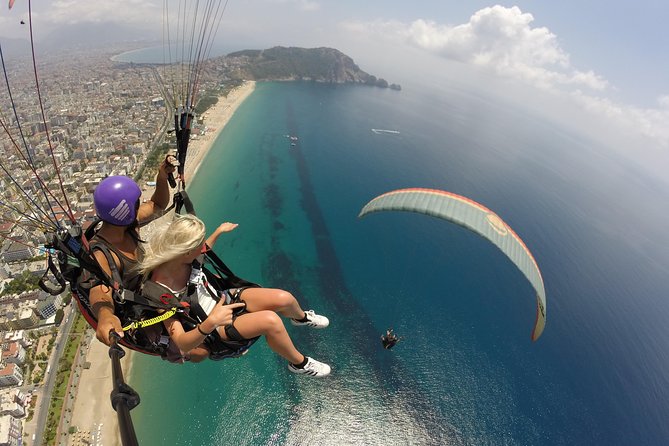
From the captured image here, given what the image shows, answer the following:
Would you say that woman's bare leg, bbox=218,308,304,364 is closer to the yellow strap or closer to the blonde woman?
the blonde woman

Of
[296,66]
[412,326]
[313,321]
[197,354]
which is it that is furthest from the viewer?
[296,66]

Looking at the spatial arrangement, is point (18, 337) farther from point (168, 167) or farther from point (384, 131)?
point (384, 131)

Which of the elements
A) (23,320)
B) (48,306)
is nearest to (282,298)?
(23,320)

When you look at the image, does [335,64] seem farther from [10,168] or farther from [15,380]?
[15,380]

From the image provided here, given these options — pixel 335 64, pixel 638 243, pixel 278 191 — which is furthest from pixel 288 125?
pixel 335 64

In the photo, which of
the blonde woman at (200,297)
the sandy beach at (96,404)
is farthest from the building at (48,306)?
the blonde woman at (200,297)
